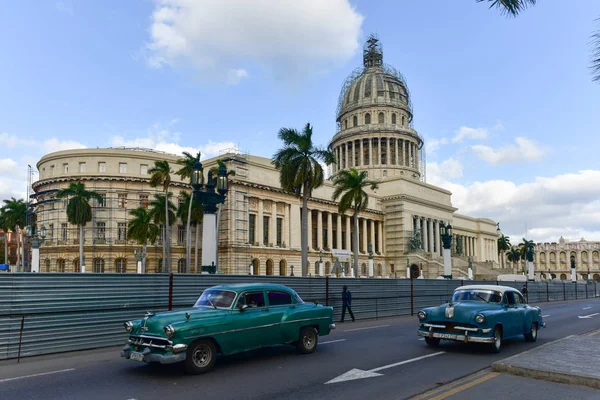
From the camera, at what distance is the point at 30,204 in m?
60.5

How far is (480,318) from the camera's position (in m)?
11.9

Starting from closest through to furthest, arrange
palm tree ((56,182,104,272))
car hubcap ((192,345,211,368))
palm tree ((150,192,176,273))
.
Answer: car hubcap ((192,345,211,368)) → palm tree ((56,182,104,272)) → palm tree ((150,192,176,273))

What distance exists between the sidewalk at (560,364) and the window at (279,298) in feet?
15.5

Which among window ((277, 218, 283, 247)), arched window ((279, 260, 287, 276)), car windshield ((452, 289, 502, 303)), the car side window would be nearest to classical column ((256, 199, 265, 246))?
window ((277, 218, 283, 247))

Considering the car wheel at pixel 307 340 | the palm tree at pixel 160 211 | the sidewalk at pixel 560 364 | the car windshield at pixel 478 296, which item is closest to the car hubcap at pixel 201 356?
the car wheel at pixel 307 340

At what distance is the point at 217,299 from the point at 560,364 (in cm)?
717

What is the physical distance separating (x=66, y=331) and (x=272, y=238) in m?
47.5

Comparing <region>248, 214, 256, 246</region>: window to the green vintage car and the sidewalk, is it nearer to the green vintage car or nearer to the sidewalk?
the green vintage car

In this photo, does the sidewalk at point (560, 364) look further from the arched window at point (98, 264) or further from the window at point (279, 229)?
the window at point (279, 229)

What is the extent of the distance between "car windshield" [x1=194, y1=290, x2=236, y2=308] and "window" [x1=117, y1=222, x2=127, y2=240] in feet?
156

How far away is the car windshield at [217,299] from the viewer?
410 inches

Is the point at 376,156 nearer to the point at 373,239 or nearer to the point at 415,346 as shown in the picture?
the point at 373,239

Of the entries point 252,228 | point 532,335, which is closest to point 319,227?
point 252,228

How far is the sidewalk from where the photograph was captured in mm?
8711
